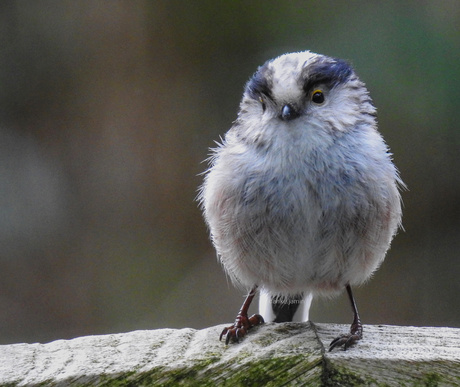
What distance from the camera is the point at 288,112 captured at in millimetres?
2371

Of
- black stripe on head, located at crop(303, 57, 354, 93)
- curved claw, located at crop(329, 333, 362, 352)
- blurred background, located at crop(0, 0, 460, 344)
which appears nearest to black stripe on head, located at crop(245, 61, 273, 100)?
black stripe on head, located at crop(303, 57, 354, 93)

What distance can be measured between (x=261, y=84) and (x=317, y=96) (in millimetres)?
183

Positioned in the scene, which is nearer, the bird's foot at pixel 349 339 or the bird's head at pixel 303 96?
the bird's foot at pixel 349 339

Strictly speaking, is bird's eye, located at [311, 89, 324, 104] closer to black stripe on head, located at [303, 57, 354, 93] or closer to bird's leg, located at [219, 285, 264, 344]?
black stripe on head, located at [303, 57, 354, 93]

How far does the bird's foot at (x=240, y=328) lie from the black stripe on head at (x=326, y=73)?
742 millimetres

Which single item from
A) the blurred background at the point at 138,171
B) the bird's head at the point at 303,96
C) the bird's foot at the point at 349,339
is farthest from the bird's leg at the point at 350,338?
the blurred background at the point at 138,171

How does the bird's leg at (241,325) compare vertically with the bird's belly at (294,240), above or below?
below

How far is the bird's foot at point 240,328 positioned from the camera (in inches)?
82.8

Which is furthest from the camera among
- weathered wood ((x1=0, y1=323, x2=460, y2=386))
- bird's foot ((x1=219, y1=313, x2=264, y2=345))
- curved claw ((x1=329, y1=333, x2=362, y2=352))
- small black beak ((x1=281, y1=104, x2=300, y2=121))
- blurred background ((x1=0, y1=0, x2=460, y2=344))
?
blurred background ((x1=0, y1=0, x2=460, y2=344))

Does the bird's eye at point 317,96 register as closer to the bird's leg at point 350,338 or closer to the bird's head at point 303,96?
the bird's head at point 303,96

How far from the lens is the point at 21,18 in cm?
450

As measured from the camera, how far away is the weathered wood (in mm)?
1735

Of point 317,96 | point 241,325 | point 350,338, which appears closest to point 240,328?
point 241,325

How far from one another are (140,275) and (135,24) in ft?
Result: 4.75
